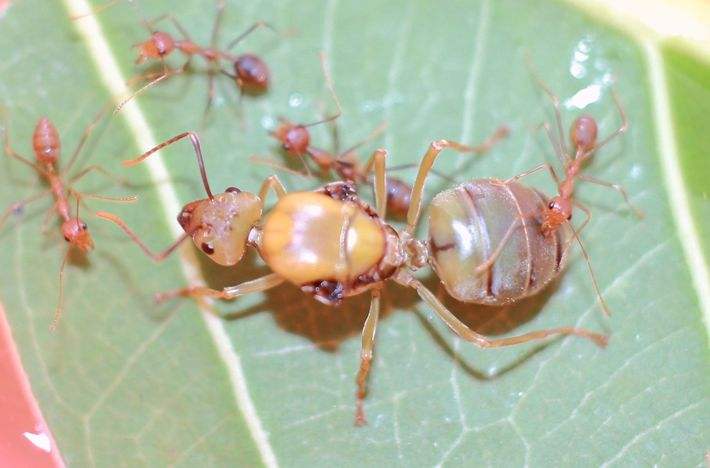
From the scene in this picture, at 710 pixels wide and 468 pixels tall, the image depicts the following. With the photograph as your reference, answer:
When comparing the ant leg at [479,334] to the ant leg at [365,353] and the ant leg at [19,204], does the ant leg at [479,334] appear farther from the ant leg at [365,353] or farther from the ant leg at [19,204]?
the ant leg at [19,204]

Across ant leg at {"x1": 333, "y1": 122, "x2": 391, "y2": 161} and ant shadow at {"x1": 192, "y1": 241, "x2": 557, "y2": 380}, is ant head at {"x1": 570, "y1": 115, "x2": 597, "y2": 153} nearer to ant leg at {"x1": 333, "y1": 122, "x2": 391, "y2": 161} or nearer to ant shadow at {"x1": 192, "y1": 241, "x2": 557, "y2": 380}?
ant shadow at {"x1": 192, "y1": 241, "x2": 557, "y2": 380}

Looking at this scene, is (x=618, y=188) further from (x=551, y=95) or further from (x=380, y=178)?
(x=380, y=178)

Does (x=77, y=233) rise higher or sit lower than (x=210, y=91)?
lower

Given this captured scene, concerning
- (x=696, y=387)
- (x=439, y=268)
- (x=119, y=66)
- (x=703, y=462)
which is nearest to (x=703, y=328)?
(x=696, y=387)

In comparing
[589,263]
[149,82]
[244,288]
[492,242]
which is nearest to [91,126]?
[149,82]

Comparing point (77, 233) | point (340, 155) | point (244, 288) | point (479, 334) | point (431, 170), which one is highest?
point (77, 233)

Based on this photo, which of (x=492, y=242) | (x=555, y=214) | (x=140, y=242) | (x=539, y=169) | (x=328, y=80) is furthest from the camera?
(x=328, y=80)

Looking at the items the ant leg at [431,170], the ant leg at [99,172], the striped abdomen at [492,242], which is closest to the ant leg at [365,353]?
the striped abdomen at [492,242]

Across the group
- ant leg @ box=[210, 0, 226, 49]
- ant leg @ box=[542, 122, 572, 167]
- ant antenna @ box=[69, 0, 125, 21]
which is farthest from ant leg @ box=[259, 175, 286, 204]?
ant leg @ box=[542, 122, 572, 167]

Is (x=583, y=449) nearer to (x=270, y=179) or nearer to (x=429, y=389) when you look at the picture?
(x=429, y=389)
